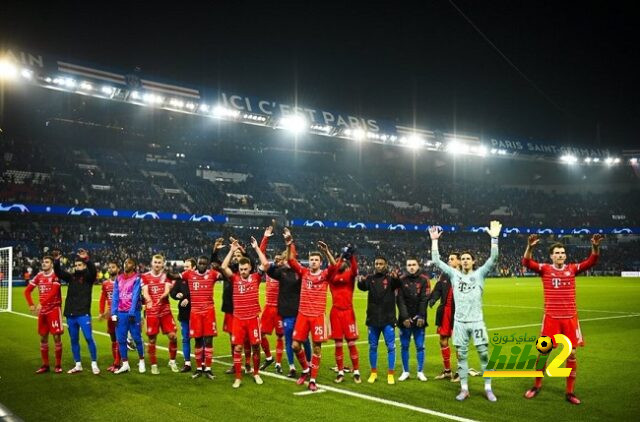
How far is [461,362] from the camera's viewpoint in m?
8.27

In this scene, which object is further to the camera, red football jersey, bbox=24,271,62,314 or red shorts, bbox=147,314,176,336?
red football jersey, bbox=24,271,62,314

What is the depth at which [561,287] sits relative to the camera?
27.4 feet

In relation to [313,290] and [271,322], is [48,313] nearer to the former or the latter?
[271,322]

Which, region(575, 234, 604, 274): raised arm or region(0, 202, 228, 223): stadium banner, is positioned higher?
region(0, 202, 228, 223): stadium banner

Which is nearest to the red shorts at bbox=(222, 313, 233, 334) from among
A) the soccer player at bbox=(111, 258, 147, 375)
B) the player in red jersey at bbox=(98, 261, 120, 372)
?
the soccer player at bbox=(111, 258, 147, 375)

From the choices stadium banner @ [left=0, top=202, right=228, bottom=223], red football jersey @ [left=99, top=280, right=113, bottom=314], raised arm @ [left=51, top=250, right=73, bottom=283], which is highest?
stadium banner @ [left=0, top=202, right=228, bottom=223]

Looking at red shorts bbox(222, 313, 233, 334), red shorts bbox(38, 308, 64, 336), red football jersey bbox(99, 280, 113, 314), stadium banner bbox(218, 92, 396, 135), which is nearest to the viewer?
red shorts bbox(38, 308, 64, 336)

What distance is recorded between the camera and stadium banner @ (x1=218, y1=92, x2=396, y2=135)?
36.5 meters

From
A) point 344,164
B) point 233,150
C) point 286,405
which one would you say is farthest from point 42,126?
point 286,405

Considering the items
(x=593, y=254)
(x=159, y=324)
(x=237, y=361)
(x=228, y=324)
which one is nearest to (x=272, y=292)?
(x=228, y=324)

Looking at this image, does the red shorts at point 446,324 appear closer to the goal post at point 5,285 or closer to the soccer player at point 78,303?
the soccer player at point 78,303

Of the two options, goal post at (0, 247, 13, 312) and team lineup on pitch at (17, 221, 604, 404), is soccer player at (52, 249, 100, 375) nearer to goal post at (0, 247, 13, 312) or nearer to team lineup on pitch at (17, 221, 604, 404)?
team lineup on pitch at (17, 221, 604, 404)

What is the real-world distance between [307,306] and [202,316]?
7.15 ft

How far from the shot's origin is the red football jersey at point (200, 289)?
33.4ft
